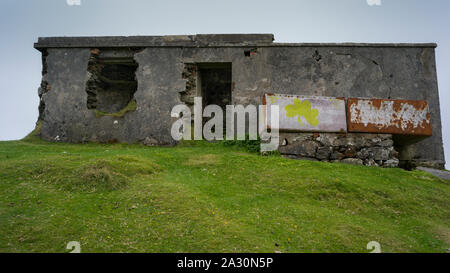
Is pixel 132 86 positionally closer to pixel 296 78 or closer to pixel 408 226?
pixel 296 78

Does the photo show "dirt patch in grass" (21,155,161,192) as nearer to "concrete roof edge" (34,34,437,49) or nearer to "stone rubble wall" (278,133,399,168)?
"stone rubble wall" (278,133,399,168)

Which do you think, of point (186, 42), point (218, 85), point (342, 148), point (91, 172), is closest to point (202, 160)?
point (91, 172)

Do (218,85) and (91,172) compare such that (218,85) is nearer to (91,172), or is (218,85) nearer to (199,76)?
(199,76)

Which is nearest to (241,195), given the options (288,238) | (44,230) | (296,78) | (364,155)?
(288,238)

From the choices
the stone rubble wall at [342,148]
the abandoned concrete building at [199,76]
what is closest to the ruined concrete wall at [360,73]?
the abandoned concrete building at [199,76]

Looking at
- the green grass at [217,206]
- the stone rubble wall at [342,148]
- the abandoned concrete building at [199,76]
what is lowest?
the green grass at [217,206]

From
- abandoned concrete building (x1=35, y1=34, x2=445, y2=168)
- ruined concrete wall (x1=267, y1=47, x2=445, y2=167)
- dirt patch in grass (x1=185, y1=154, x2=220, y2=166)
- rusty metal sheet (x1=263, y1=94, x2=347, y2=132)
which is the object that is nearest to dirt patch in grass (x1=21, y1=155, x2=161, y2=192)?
dirt patch in grass (x1=185, y1=154, x2=220, y2=166)

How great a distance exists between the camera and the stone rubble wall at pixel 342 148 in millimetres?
6656

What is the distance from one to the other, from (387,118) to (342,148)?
112 centimetres

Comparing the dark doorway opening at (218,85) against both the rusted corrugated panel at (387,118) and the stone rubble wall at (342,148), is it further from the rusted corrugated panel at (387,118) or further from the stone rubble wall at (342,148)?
the rusted corrugated panel at (387,118)

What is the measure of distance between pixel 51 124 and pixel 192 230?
25.5 ft

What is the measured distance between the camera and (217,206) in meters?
4.11

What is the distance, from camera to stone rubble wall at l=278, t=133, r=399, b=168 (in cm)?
666

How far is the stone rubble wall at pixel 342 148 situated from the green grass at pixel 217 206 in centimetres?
53
